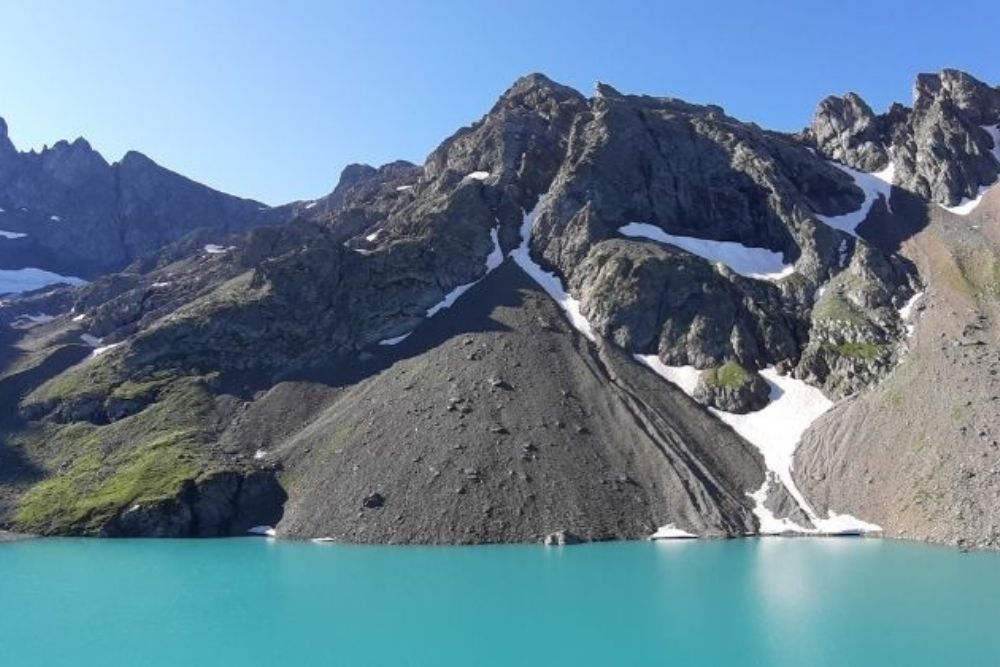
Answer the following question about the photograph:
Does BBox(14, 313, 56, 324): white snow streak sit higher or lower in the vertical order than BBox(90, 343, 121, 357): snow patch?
higher

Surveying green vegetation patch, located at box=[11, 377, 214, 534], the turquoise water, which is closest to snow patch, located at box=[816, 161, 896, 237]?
the turquoise water

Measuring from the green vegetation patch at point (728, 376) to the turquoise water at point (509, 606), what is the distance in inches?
1275

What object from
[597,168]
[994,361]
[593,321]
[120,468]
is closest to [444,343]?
[593,321]

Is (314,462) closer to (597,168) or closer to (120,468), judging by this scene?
(120,468)

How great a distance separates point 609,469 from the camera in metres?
83.2

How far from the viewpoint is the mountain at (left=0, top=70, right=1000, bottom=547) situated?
8056 cm

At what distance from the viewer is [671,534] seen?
76000 mm

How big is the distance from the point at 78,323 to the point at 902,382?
141 meters

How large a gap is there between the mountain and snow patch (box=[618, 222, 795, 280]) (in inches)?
28.8

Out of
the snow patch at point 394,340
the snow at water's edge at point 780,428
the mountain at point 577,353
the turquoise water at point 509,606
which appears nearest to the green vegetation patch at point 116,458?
the mountain at point 577,353

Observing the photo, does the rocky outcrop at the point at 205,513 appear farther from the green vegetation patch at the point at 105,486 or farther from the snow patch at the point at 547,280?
the snow patch at the point at 547,280

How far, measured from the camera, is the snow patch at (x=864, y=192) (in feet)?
453

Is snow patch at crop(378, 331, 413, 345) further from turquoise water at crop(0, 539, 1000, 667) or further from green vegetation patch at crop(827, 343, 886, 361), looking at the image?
green vegetation patch at crop(827, 343, 886, 361)

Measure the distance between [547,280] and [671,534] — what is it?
59.9 m
